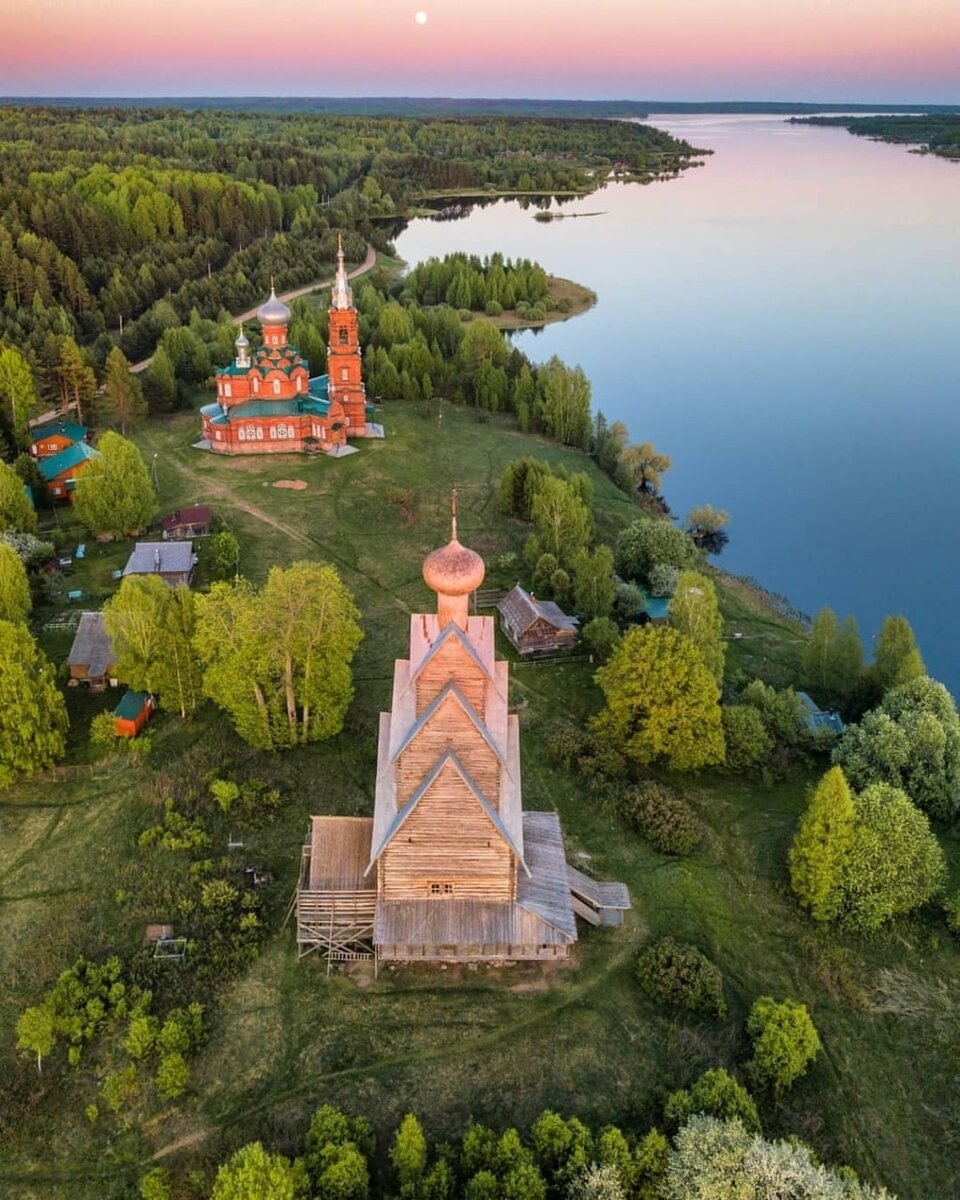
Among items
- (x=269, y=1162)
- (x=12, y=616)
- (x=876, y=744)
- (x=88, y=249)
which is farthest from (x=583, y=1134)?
(x=88, y=249)

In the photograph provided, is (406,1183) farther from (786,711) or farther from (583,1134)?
(786,711)

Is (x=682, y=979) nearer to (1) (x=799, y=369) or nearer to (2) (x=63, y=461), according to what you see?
(2) (x=63, y=461)

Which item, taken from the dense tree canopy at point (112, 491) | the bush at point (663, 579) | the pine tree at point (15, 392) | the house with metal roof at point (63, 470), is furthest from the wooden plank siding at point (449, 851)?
the pine tree at point (15, 392)

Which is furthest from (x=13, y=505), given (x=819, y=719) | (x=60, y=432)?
(x=819, y=719)

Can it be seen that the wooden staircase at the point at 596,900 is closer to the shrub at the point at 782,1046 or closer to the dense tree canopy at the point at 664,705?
the shrub at the point at 782,1046

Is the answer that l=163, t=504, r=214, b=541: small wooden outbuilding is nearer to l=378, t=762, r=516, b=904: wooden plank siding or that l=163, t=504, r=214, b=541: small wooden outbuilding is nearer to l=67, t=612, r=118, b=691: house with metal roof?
l=67, t=612, r=118, b=691: house with metal roof

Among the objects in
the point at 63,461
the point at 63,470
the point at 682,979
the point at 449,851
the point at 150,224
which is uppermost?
the point at 150,224
